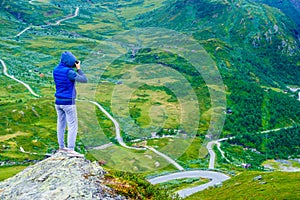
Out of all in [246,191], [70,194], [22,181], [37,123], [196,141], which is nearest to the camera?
[70,194]

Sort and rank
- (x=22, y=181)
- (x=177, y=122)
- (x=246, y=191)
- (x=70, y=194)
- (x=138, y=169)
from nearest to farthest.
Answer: (x=70, y=194) → (x=22, y=181) → (x=246, y=191) → (x=138, y=169) → (x=177, y=122)

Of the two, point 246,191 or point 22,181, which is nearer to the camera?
point 22,181

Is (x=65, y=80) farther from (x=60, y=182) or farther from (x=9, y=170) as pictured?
(x=9, y=170)

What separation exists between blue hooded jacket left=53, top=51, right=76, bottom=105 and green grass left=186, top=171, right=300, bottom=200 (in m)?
57.3

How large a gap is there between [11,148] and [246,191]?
90941 millimetres

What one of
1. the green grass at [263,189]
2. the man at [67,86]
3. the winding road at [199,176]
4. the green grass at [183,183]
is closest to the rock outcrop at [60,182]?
the man at [67,86]

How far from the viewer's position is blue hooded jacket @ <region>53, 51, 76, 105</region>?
2358 cm

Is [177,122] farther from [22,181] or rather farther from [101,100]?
[22,181]

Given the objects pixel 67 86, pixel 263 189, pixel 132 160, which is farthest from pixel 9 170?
pixel 67 86

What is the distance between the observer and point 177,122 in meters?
188

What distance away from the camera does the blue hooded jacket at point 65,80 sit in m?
23.6

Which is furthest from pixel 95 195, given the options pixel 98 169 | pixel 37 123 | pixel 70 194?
pixel 37 123

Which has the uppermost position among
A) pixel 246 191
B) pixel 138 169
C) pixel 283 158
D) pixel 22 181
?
pixel 22 181

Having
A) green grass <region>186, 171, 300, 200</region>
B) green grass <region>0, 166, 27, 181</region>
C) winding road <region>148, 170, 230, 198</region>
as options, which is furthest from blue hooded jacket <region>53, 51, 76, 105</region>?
green grass <region>0, 166, 27, 181</region>
